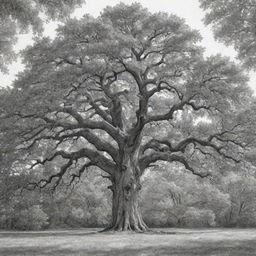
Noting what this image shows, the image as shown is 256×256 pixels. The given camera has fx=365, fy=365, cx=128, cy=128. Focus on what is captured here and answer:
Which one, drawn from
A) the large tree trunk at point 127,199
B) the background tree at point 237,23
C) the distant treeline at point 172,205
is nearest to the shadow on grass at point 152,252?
the background tree at point 237,23

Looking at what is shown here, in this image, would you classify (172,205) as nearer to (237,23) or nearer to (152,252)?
(237,23)

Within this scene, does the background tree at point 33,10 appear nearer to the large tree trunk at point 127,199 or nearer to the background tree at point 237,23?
the background tree at point 237,23

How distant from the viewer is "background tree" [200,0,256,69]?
13.6 metres

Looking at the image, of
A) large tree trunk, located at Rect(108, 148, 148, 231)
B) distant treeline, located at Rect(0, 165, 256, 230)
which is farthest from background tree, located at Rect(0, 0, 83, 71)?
distant treeline, located at Rect(0, 165, 256, 230)

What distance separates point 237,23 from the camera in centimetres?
1415

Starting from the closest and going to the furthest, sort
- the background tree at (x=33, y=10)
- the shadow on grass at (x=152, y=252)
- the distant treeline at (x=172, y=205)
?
→ the shadow on grass at (x=152, y=252) → the background tree at (x=33, y=10) → the distant treeline at (x=172, y=205)

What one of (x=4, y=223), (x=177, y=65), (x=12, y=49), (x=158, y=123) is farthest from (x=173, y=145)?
(x=4, y=223)

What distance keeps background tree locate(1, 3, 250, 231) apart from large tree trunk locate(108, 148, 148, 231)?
63mm

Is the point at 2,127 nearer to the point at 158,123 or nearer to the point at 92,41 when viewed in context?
the point at 92,41

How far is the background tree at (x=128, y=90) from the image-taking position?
18281 mm

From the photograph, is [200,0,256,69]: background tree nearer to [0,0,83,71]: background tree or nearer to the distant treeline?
[0,0,83,71]: background tree

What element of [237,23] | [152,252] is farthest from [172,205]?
[152,252]

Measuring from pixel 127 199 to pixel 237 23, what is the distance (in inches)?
513

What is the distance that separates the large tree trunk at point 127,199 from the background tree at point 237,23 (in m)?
10.8
